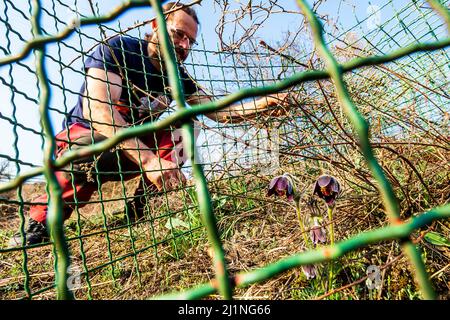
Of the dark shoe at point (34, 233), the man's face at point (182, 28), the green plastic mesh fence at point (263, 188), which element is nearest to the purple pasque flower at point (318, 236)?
the green plastic mesh fence at point (263, 188)

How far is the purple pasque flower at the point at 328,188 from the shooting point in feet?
3.02

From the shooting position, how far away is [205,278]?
4.12 feet

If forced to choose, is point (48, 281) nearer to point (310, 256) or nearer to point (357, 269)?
point (357, 269)

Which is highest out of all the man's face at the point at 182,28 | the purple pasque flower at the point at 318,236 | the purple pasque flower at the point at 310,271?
the man's face at the point at 182,28

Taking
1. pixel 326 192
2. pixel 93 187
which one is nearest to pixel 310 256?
pixel 326 192

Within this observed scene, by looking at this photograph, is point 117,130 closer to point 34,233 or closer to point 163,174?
point 163,174

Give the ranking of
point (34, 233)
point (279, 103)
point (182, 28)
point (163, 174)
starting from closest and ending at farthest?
point (279, 103)
point (163, 174)
point (34, 233)
point (182, 28)

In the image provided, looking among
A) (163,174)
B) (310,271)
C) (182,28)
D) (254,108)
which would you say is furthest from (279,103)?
(182,28)

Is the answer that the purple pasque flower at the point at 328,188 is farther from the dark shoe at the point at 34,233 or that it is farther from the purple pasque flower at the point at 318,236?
the dark shoe at the point at 34,233

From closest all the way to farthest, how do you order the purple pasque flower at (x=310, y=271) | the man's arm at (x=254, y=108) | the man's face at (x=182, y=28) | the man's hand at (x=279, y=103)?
the purple pasque flower at (x=310, y=271)
the man's hand at (x=279, y=103)
the man's arm at (x=254, y=108)
the man's face at (x=182, y=28)

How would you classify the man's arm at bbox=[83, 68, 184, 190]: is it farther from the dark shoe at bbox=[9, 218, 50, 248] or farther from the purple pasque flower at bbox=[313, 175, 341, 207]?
the purple pasque flower at bbox=[313, 175, 341, 207]

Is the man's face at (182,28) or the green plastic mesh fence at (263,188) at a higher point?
the man's face at (182,28)

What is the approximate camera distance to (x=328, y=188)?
938 millimetres

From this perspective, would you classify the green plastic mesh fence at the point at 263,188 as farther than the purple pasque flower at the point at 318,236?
No
